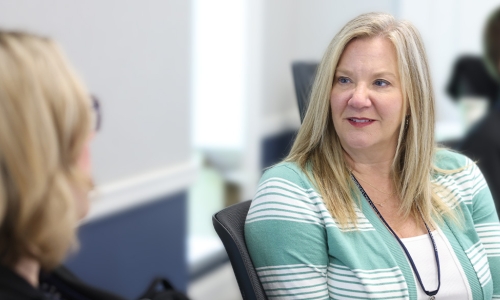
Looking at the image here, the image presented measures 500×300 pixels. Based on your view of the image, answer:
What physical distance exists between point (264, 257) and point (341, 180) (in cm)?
A: 26

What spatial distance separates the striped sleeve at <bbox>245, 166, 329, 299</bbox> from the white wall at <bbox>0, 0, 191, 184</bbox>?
2.79 ft

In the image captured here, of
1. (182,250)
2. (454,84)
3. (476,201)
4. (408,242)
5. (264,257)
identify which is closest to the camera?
(264,257)

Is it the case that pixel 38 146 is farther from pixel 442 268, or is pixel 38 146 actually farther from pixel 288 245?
pixel 442 268

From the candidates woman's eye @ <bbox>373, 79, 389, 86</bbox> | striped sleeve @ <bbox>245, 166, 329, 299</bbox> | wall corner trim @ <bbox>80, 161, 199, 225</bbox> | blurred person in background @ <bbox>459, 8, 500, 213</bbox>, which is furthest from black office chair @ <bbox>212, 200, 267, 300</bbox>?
blurred person in background @ <bbox>459, 8, 500, 213</bbox>

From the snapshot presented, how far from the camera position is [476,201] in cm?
175

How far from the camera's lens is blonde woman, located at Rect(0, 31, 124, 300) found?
927 millimetres

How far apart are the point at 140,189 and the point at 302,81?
783 mm

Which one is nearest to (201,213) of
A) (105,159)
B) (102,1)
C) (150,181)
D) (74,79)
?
(150,181)

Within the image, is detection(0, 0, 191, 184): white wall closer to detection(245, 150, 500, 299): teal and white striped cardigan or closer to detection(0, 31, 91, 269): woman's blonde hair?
detection(245, 150, 500, 299): teal and white striped cardigan

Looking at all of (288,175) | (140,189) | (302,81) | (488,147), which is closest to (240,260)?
(288,175)

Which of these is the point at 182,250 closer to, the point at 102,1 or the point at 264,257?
the point at 102,1

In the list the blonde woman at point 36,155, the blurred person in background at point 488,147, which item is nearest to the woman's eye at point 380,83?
the blonde woman at point 36,155

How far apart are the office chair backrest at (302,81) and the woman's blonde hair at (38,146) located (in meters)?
0.84

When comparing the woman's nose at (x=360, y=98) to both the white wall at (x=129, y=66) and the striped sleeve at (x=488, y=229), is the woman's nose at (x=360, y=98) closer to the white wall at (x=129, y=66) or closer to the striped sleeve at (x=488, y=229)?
the striped sleeve at (x=488, y=229)
